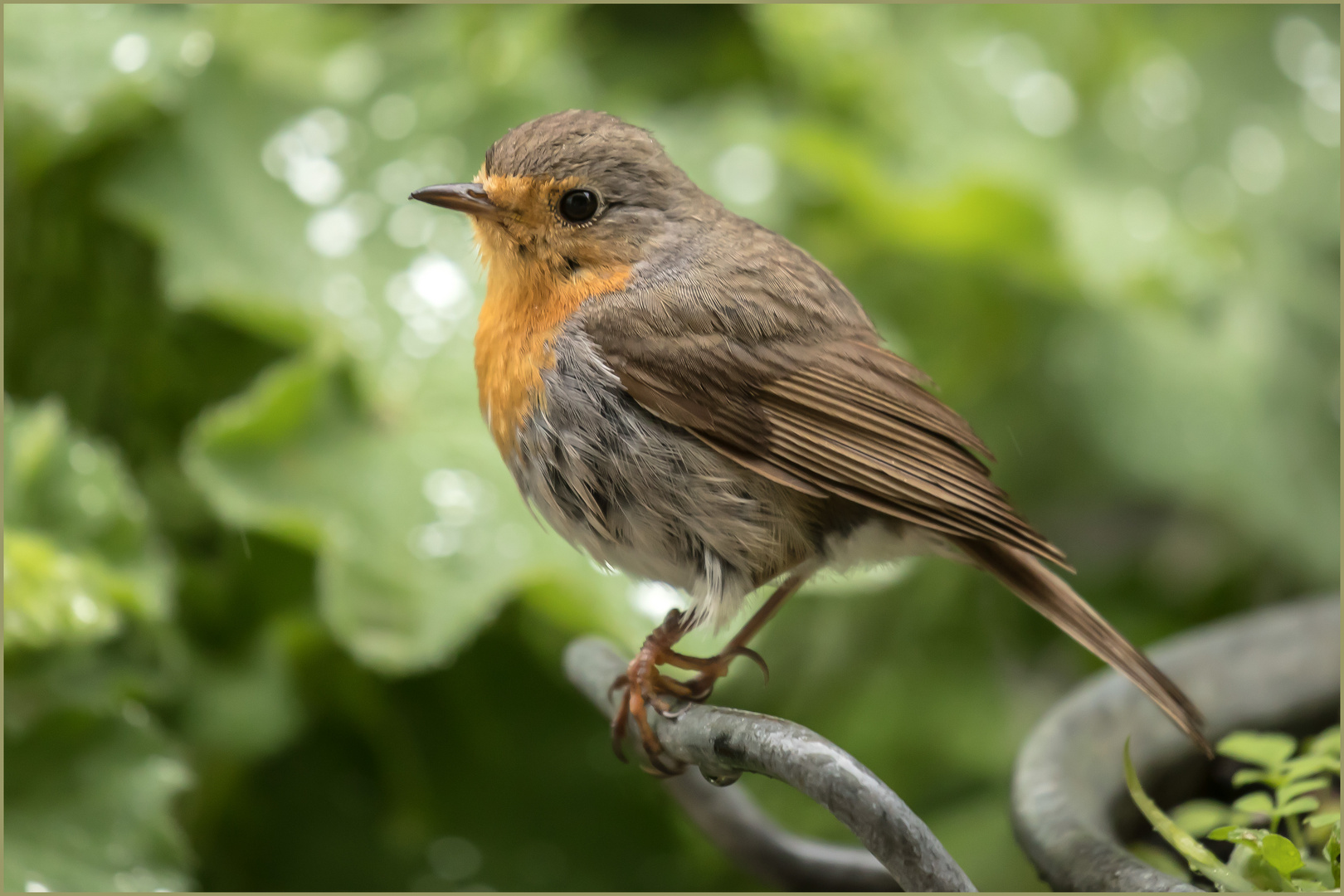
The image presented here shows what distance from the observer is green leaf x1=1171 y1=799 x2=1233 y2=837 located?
1.26m

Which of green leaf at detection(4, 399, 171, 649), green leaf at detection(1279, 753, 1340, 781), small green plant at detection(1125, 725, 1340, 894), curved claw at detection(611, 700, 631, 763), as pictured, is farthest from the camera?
green leaf at detection(4, 399, 171, 649)

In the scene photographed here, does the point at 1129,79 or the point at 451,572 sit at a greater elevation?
the point at 1129,79

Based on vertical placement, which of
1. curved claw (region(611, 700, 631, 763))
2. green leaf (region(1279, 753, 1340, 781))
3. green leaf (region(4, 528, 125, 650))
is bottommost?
green leaf (region(1279, 753, 1340, 781))

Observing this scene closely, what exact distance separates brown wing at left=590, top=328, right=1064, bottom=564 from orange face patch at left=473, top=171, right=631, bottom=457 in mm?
84

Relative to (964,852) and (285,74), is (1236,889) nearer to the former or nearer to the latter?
(964,852)

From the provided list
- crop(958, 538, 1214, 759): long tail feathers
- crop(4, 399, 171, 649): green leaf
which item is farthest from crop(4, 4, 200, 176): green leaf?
crop(958, 538, 1214, 759): long tail feathers

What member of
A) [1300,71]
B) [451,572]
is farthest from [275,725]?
[1300,71]

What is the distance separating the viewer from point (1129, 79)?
10.1ft

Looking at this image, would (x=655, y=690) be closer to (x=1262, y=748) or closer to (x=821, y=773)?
(x=821, y=773)

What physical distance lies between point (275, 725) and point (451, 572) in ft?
1.55

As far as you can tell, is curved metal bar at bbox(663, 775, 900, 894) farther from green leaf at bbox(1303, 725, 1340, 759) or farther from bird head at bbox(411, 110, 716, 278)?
bird head at bbox(411, 110, 716, 278)

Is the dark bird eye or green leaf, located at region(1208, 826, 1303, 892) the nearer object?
green leaf, located at region(1208, 826, 1303, 892)

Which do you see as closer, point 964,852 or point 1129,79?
point 964,852

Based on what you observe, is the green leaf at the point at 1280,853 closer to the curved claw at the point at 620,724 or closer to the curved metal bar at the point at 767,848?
the curved metal bar at the point at 767,848
